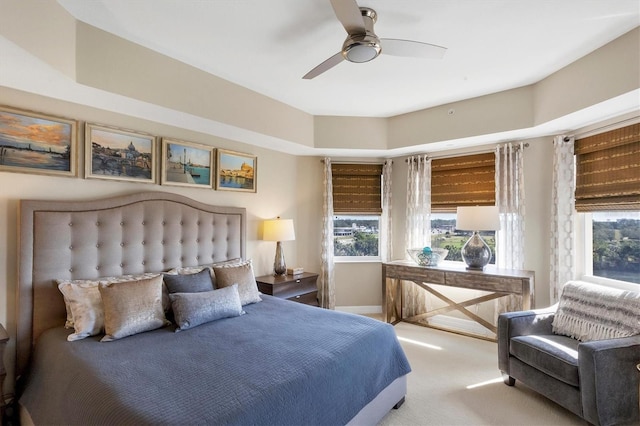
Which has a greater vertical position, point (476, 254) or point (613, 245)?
point (613, 245)

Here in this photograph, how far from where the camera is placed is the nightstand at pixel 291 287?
12.1 feet

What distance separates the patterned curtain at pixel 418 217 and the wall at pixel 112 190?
1689 mm

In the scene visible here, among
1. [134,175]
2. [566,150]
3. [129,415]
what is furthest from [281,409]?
[566,150]

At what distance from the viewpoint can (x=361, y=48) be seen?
80.5 inches

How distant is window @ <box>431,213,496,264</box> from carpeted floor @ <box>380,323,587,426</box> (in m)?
1.26

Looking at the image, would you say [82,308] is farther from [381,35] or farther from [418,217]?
[418,217]

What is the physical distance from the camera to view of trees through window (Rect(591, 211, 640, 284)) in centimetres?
296

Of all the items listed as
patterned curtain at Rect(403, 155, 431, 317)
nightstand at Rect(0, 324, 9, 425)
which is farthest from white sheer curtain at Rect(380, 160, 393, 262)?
nightstand at Rect(0, 324, 9, 425)

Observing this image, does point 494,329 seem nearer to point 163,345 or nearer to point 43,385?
point 163,345

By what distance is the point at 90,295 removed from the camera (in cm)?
230

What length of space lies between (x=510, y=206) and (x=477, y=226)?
595mm

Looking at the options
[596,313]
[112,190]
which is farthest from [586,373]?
[112,190]

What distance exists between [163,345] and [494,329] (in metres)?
3.46

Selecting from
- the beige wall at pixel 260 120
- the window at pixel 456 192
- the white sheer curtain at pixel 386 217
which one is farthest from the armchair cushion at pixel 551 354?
the white sheer curtain at pixel 386 217
